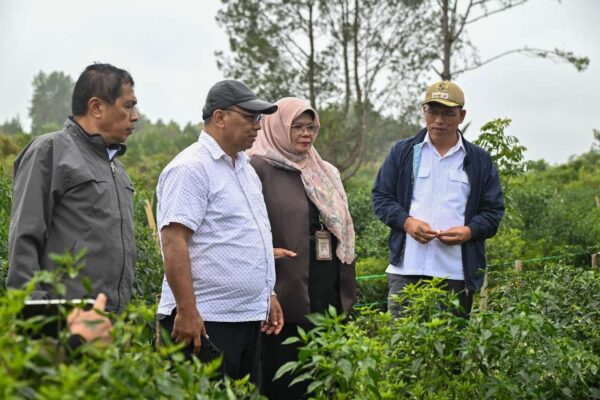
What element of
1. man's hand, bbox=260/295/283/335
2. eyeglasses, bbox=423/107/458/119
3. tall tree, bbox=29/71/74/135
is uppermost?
tall tree, bbox=29/71/74/135

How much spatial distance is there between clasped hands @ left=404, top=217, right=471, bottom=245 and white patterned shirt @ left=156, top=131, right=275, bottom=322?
108cm

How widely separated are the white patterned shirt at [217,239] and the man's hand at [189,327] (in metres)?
0.16

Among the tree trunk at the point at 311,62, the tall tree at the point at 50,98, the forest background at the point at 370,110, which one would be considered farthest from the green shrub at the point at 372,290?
the tall tree at the point at 50,98

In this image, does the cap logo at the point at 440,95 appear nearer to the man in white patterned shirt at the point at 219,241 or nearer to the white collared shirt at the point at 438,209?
the white collared shirt at the point at 438,209

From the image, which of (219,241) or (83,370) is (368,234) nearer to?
(219,241)

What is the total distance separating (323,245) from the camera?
4664mm

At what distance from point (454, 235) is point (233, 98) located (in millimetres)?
1441

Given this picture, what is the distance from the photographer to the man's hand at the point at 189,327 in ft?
11.8

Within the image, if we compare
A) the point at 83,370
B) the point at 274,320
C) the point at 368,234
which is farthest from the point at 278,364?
the point at 368,234

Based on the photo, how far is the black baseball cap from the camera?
3.91 meters

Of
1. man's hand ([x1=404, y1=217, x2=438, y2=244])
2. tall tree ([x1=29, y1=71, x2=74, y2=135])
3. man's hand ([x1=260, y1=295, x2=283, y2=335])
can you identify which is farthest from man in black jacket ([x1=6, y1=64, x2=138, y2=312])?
tall tree ([x1=29, y1=71, x2=74, y2=135])

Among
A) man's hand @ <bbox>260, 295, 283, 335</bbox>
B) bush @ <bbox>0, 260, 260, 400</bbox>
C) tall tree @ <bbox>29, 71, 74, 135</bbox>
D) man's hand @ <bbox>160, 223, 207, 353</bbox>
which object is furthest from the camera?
tall tree @ <bbox>29, 71, 74, 135</bbox>

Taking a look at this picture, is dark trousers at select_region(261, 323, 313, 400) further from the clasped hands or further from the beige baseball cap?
the beige baseball cap

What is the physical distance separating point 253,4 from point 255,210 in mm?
18613
